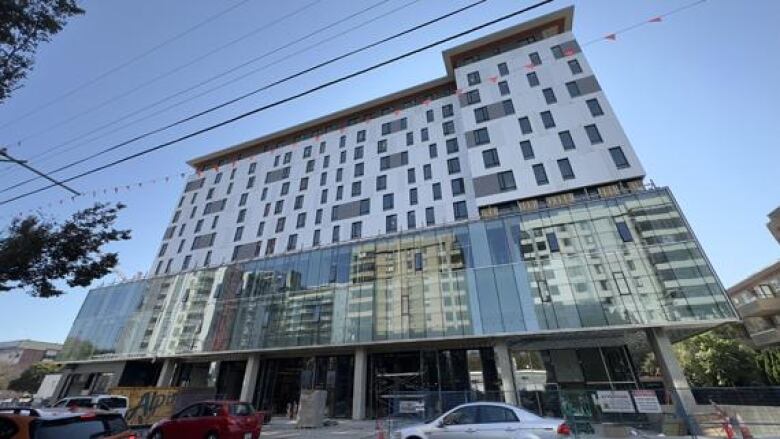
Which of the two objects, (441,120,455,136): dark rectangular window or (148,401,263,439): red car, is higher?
(441,120,455,136): dark rectangular window

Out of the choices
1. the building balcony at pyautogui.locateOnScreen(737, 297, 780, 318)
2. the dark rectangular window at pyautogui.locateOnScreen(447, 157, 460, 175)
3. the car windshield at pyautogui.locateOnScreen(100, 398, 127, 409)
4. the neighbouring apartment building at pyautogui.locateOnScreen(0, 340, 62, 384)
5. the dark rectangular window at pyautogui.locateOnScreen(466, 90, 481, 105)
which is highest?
the dark rectangular window at pyautogui.locateOnScreen(466, 90, 481, 105)

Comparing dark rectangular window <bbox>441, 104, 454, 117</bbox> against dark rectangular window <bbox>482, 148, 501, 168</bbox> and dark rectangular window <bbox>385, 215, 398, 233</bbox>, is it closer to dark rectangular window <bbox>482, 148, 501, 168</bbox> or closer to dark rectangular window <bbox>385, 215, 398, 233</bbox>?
dark rectangular window <bbox>482, 148, 501, 168</bbox>

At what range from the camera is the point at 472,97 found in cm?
3262

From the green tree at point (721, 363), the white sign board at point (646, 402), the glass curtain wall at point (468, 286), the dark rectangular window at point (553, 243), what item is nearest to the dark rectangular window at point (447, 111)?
the glass curtain wall at point (468, 286)

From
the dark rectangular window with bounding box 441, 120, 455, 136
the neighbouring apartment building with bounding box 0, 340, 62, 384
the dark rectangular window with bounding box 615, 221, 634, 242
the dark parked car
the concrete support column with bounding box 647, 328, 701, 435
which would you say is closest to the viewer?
the dark parked car

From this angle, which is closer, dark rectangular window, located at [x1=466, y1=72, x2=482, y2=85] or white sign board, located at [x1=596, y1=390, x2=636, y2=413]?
white sign board, located at [x1=596, y1=390, x2=636, y2=413]

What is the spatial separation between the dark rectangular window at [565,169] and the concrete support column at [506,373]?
1286 cm

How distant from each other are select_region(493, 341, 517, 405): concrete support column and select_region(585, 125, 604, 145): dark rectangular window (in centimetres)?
1647

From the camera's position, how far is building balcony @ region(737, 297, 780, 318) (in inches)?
1160

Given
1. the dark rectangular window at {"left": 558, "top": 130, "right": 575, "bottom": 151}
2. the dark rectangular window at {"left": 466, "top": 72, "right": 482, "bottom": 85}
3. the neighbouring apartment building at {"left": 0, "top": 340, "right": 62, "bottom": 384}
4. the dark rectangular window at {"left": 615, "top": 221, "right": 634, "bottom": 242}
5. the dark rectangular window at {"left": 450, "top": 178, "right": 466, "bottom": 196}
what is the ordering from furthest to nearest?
the neighbouring apartment building at {"left": 0, "top": 340, "right": 62, "bottom": 384}, the dark rectangular window at {"left": 466, "top": 72, "right": 482, "bottom": 85}, the dark rectangular window at {"left": 450, "top": 178, "right": 466, "bottom": 196}, the dark rectangular window at {"left": 558, "top": 130, "right": 575, "bottom": 151}, the dark rectangular window at {"left": 615, "top": 221, "right": 634, "bottom": 242}

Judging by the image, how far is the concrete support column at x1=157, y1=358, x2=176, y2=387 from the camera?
30.1 meters

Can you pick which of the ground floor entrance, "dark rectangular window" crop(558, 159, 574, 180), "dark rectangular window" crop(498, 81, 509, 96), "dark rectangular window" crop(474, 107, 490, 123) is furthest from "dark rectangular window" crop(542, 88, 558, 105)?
the ground floor entrance

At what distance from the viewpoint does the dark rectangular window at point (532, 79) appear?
30.8 m

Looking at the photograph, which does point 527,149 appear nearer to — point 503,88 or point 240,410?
point 503,88
